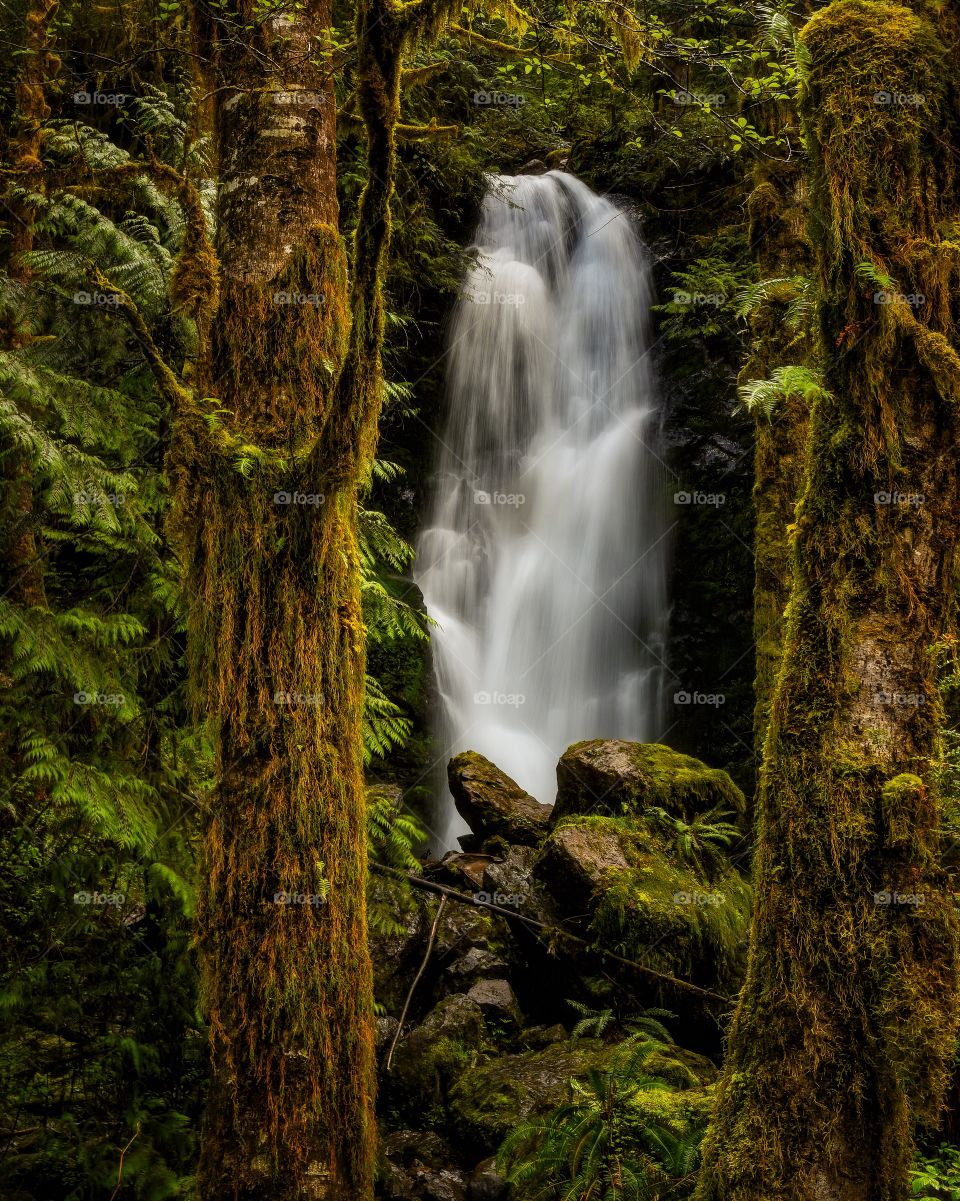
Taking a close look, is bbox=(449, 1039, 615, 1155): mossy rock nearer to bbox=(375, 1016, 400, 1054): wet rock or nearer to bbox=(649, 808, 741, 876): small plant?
bbox=(375, 1016, 400, 1054): wet rock

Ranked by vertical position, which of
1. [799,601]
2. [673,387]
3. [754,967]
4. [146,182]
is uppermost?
[673,387]

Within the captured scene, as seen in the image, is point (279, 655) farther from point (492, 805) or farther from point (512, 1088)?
point (492, 805)

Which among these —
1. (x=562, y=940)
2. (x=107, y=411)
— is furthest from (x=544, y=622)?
(x=107, y=411)

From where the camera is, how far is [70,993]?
428cm

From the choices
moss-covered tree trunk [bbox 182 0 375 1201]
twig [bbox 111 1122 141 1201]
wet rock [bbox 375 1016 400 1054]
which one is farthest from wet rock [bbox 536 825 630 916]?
twig [bbox 111 1122 141 1201]

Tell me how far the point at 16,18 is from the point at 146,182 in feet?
13.6

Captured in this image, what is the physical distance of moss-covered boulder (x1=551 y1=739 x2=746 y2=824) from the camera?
7.66 metres

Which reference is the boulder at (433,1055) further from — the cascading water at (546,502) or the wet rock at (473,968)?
the cascading water at (546,502)

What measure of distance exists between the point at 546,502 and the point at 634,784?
671 cm

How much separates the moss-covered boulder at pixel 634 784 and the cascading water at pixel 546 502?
3437 mm

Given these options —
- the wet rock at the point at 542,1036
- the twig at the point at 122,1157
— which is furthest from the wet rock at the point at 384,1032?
the twig at the point at 122,1157

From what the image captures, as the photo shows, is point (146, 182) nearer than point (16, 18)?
Yes

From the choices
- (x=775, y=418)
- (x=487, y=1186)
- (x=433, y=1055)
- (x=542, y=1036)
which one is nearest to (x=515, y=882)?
(x=542, y=1036)

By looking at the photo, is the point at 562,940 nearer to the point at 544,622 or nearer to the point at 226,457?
the point at 226,457
